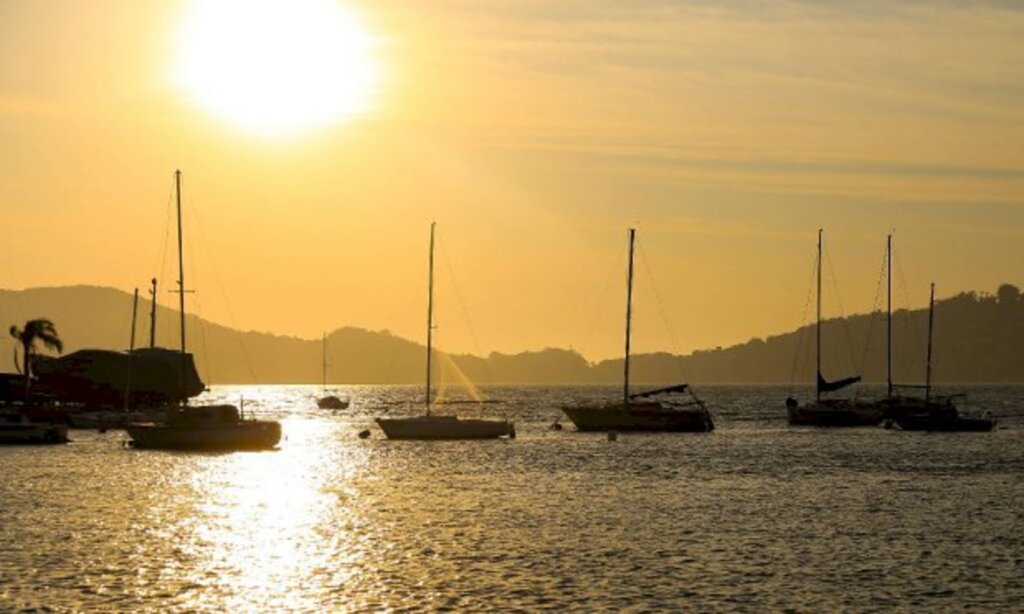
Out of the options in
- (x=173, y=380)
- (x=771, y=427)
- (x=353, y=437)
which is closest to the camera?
(x=353, y=437)

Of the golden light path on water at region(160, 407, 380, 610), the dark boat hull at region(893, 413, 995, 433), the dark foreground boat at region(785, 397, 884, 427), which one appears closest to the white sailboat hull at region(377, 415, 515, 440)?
the golden light path on water at region(160, 407, 380, 610)

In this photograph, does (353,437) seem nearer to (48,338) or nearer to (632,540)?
(48,338)

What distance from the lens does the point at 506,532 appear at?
6412cm

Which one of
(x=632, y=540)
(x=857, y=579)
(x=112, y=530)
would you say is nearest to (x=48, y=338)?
(x=112, y=530)

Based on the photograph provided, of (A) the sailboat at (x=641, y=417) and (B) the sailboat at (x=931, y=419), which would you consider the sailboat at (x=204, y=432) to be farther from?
(B) the sailboat at (x=931, y=419)

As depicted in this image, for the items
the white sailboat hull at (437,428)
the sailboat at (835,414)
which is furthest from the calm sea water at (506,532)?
the sailboat at (835,414)

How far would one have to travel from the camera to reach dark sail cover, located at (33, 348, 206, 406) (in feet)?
577

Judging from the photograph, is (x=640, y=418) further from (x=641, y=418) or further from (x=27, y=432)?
(x=27, y=432)

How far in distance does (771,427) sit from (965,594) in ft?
473

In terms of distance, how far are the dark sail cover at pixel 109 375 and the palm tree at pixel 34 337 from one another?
9.32 metres

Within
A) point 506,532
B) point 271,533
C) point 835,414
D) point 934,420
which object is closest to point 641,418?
point 835,414

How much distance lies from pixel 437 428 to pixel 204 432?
2584 centimetres

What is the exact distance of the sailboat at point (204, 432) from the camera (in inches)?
4690

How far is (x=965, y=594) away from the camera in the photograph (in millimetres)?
48062
